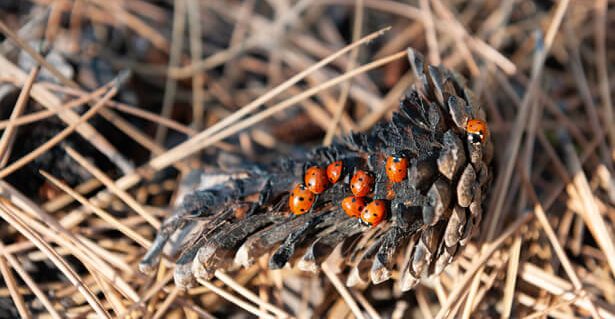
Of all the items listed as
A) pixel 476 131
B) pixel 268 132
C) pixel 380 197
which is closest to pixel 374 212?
pixel 380 197

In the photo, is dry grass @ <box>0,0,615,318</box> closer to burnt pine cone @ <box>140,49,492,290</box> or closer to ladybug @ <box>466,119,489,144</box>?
burnt pine cone @ <box>140,49,492,290</box>

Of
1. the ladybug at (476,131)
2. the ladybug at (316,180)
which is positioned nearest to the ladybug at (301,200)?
the ladybug at (316,180)

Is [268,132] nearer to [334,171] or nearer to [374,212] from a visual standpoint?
[334,171]

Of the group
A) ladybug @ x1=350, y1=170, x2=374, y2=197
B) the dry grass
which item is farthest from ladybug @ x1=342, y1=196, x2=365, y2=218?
the dry grass

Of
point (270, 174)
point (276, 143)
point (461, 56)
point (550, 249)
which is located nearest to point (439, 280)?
point (550, 249)

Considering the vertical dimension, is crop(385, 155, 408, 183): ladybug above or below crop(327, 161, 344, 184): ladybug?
below

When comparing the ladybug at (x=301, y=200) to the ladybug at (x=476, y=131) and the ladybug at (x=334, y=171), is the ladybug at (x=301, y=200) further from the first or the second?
the ladybug at (x=476, y=131)
